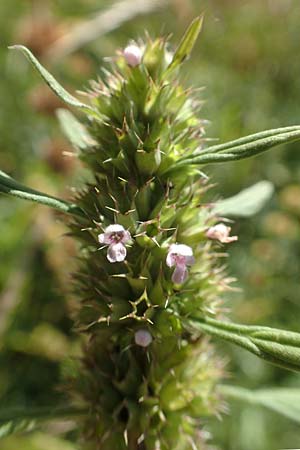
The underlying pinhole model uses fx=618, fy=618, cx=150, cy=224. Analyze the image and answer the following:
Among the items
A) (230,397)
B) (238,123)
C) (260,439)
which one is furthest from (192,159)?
(260,439)

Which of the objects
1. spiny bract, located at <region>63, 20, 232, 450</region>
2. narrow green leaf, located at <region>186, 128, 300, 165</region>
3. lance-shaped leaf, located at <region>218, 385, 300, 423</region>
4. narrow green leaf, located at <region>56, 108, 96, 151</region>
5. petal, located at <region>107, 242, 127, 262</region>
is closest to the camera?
narrow green leaf, located at <region>186, 128, 300, 165</region>

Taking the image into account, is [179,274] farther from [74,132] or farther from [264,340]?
[74,132]

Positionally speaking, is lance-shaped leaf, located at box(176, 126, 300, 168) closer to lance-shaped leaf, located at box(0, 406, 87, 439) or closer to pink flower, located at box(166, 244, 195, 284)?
pink flower, located at box(166, 244, 195, 284)

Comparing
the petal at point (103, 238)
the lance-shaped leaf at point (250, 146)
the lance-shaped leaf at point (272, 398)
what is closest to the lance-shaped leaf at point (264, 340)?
the petal at point (103, 238)

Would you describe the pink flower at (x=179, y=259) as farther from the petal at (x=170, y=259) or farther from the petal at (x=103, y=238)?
the petal at (x=103, y=238)

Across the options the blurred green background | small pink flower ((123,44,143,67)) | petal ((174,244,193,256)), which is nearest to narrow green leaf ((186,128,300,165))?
petal ((174,244,193,256))

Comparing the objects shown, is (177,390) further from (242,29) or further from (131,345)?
(242,29)

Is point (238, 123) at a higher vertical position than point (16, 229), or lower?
higher
